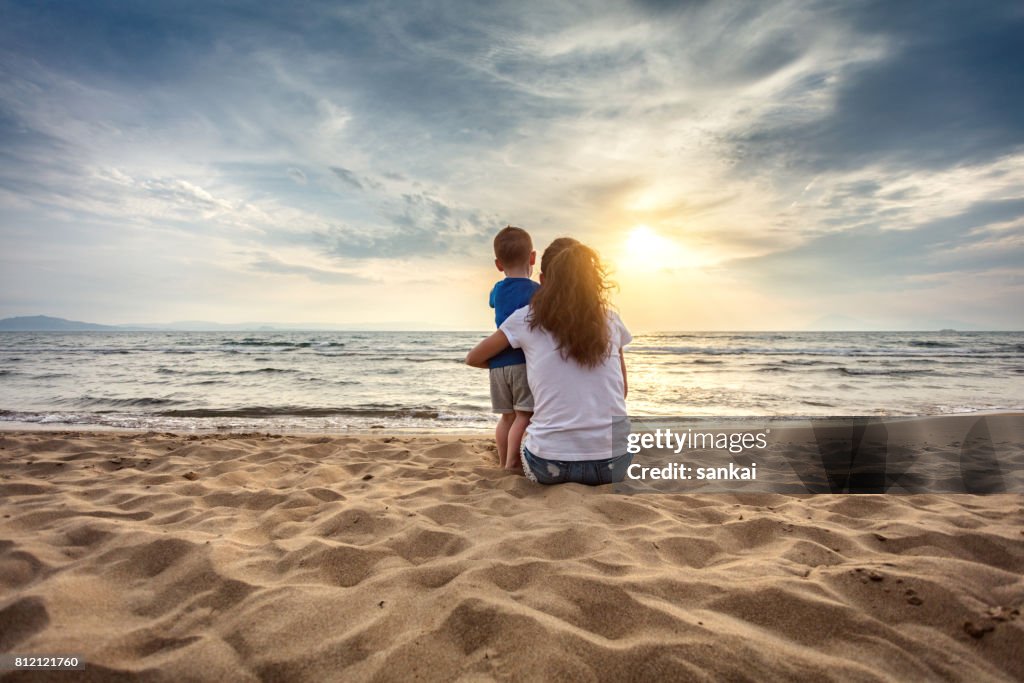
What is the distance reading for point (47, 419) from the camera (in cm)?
723

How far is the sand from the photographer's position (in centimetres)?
157

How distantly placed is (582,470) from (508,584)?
1438 mm

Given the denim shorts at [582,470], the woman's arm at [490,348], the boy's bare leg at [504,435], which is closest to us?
the denim shorts at [582,470]

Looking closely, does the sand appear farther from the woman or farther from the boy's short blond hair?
the boy's short blond hair

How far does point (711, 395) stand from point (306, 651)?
10019mm

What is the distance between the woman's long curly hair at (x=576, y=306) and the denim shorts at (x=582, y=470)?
26.8 inches

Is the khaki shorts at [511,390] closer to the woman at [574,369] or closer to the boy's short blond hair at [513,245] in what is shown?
the woman at [574,369]

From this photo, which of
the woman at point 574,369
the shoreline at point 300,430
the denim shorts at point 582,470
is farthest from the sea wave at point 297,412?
the woman at point 574,369

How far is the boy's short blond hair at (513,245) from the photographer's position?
3674mm

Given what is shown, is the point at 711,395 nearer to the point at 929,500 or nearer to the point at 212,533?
the point at 929,500

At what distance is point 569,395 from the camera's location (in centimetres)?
323

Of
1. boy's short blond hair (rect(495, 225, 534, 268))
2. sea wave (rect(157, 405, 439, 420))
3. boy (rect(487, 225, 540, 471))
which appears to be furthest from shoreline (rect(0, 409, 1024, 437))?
boy's short blond hair (rect(495, 225, 534, 268))

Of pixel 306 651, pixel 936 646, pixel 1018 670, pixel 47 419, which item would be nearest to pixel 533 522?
pixel 306 651

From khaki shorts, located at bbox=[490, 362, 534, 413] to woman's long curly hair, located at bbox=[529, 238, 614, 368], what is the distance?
1.90ft
